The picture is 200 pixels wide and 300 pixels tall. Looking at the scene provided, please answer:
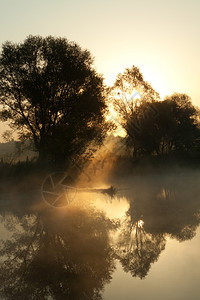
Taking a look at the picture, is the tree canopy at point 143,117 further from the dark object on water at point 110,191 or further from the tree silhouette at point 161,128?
the dark object on water at point 110,191

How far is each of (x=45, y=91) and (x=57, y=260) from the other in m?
27.8

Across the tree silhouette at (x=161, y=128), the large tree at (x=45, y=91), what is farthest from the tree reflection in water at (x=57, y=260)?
the tree silhouette at (x=161, y=128)

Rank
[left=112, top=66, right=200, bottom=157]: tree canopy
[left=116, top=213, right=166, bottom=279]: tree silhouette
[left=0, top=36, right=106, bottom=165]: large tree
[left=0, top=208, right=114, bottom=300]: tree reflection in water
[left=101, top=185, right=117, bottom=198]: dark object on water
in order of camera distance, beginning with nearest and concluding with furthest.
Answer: [left=0, top=208, right=114, bottom=300]: tree reflection in water < [left=116, top=213, right=166, bottom=279]: tree silhouette < [left=101, top=185, right=117, bottom=198]: dark object on water < [left=0, top=36, right=106, bottom=165]: large tree < [left=112, top=66, right=200, bottom=157]: tree canopy

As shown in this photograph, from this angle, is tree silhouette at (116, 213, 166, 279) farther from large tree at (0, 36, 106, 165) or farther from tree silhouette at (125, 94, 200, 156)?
tree silhouette at (125, 94, 200, 156)

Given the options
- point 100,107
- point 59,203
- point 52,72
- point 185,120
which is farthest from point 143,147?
point 59,203

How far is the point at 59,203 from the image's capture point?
62.8ft

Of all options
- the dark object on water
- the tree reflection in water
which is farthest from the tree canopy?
the tree reflection in water

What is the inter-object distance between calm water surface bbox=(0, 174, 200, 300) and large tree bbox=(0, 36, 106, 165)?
19.8 meters

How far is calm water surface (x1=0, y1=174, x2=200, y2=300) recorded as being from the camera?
6578 mm

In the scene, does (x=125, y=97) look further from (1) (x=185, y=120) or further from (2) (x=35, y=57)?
(2) (x=35, y=57)

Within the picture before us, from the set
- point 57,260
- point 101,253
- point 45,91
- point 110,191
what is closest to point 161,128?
point 45,91

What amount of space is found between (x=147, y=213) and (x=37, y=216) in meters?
4.58

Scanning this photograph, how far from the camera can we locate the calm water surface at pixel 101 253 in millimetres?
6578

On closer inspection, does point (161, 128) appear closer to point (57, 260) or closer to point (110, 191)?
point (110, 191)
